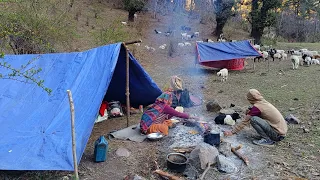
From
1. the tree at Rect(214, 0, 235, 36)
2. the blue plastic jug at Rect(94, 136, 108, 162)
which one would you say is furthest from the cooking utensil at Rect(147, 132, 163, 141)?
the tree at Rect(214, 0, 235, 36)

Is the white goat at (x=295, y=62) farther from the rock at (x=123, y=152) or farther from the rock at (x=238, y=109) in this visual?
the rock at (x=123, y=152)

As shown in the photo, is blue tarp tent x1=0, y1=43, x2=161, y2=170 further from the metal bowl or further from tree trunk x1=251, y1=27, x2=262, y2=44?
tree trunk x1=251, y1=27, x2=262, y2=44

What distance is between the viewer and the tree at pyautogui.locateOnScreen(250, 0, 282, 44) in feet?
54.0

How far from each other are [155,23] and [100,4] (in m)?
4.61

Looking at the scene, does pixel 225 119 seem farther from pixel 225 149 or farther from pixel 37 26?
pixel 37 26

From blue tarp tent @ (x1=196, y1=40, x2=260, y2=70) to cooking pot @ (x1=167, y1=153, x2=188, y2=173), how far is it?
744 centimetres

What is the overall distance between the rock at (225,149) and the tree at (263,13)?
46.2ft

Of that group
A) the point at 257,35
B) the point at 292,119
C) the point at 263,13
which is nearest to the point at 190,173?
the point at 292,119

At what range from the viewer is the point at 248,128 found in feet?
17.4

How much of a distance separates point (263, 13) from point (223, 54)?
704cm

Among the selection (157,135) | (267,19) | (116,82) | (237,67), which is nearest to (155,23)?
(267,19)

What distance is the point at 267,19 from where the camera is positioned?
1677 cm

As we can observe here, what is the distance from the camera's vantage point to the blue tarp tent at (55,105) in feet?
11.5

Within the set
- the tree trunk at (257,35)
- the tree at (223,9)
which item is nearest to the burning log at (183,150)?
the tree at (223,9)
